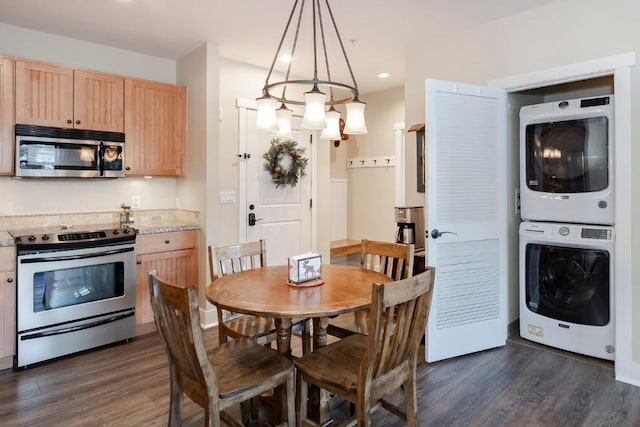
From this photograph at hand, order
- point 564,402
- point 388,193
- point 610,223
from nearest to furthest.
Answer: point 564,402 < point 610,223 < point 388,193

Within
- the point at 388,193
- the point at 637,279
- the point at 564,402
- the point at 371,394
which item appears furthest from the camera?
the point at 388,193

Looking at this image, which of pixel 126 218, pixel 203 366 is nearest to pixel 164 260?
pixel 126 218

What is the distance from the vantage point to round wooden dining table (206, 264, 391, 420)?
5.77 ft

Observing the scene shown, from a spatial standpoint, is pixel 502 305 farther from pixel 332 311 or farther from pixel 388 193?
pixel 388 193

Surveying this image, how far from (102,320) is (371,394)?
8.23ft

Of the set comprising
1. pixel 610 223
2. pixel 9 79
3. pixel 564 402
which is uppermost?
pixel 9 79

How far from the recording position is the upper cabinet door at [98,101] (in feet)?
11.3

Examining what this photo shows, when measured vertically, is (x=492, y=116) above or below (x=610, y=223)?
above

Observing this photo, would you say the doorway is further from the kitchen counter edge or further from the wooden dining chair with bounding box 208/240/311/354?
the kitchen counter edge

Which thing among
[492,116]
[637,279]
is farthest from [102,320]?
[637,279]

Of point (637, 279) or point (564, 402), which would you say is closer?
point (564, 402)

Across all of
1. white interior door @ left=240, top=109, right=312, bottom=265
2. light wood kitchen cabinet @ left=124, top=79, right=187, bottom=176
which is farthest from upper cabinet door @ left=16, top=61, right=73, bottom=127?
white interior door @ left=240, top=109, right=312, bottom=265

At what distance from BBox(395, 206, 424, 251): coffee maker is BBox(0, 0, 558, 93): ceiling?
155cm

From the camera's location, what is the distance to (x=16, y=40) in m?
3.35
